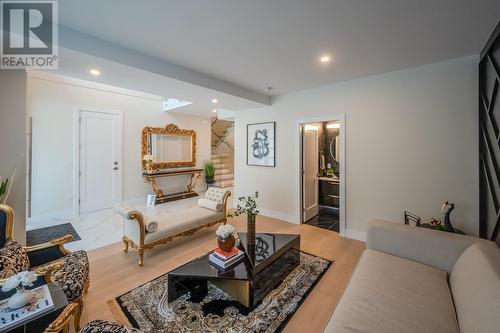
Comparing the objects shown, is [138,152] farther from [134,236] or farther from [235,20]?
[235,20]

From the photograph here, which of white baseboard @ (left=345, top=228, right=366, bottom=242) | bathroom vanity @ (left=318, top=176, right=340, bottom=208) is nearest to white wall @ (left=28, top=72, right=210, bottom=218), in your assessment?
bathroom vanity @ (left=318, top=176, right=340, bottom=208)

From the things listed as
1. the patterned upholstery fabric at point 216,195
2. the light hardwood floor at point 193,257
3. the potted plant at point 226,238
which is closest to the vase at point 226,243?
the potted plant at point 226,238

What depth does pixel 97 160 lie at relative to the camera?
4.91 m

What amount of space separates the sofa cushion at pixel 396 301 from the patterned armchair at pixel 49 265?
1798mm

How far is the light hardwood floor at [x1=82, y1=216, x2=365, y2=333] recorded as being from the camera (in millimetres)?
1854

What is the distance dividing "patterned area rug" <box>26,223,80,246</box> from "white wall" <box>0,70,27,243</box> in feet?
2.38

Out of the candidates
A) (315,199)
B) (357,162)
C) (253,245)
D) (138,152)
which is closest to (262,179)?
(315,199)

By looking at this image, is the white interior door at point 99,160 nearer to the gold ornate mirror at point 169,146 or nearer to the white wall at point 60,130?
the white wall at point 60,130

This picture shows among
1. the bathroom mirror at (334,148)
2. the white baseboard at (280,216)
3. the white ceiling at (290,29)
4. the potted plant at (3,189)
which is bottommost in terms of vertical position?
the white baseboard at (280,216)

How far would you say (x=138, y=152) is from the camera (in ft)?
18.6

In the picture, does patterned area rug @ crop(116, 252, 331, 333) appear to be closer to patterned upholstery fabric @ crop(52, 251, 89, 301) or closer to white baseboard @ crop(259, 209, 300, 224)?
patterned upholstery fabric @ crop(52, 251, 89, 301)

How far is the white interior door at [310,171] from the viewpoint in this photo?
423 centimetres

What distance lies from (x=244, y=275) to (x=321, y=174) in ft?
12.4

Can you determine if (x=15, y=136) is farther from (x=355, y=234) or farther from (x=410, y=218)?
(x=410, y=218)
